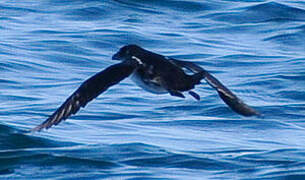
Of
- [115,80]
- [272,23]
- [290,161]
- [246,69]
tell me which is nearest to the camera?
[115,80]

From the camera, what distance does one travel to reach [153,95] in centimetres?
1298

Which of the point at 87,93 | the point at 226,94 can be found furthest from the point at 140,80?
the point at 226,94

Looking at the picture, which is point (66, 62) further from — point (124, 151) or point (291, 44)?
point (124, 151)

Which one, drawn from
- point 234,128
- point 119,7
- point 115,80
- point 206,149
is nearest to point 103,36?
point 119,7

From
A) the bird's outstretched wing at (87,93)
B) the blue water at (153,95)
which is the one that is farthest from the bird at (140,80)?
the blue water at (153,95)

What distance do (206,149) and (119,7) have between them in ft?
27.9

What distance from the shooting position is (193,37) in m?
16.4

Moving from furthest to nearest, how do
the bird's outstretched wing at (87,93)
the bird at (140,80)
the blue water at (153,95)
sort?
1. the blue water at (153,95)
2. the bird's outstretched wing at (87,93)
3. the bird at (140,80)

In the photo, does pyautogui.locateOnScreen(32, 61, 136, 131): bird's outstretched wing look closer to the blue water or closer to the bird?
the bird

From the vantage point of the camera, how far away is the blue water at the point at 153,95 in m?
9.70

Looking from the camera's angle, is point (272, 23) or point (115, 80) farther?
point (272, 23)

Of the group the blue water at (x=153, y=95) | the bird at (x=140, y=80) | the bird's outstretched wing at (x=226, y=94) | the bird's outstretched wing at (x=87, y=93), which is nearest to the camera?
the bird at (x=140, y=80)

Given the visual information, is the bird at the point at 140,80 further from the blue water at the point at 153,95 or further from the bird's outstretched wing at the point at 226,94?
the blue water at the point at 153,95

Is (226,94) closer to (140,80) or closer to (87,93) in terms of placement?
(140,80)
